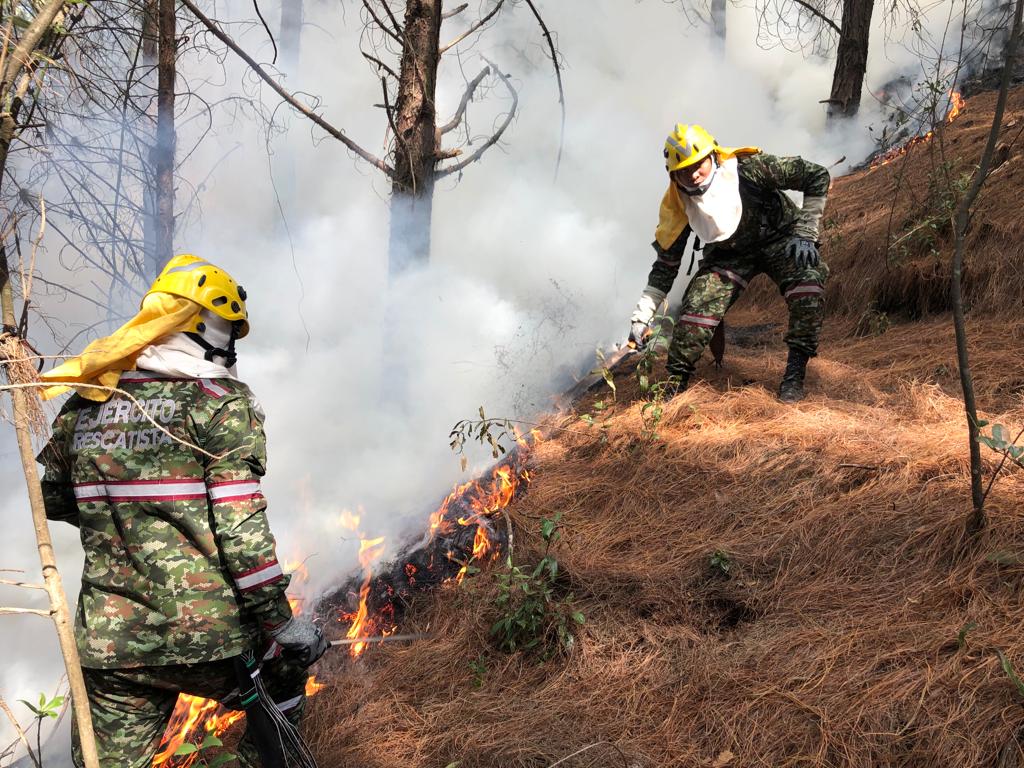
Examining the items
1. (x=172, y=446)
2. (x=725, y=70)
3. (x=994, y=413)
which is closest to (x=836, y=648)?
(x=994, y=413)

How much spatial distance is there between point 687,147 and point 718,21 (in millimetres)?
11380

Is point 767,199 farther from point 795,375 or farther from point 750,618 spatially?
point 750,618

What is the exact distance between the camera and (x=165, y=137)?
6.40m

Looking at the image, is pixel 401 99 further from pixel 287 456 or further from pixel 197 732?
pixel 197 732

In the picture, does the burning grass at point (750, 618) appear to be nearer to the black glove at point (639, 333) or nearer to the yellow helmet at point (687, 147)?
the black glove at point (639, 333)

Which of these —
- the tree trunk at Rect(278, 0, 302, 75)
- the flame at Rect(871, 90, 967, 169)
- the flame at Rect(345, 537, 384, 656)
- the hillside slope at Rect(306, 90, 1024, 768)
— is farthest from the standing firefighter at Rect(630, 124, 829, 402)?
the tree trunk at Rect(278, 0, 302, 75)

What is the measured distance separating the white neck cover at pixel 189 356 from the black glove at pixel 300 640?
893 mm

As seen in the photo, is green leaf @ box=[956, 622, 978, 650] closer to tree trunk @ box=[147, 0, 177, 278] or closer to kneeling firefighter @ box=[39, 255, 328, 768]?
kneeling firefighter @ box=[39, 255, 328, 768]

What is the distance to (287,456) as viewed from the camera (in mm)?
5641

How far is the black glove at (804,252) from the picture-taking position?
178 inches

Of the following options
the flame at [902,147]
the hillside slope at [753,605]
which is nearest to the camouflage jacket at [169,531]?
the hillside slope at [753,605]

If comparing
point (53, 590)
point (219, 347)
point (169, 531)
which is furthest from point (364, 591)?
point (53, 590)

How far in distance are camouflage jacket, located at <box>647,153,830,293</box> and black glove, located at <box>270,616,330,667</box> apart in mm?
3430

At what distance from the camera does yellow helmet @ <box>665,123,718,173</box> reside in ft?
14.3
